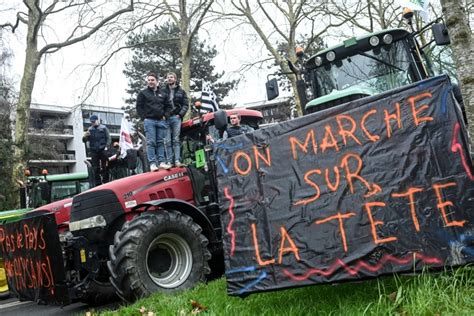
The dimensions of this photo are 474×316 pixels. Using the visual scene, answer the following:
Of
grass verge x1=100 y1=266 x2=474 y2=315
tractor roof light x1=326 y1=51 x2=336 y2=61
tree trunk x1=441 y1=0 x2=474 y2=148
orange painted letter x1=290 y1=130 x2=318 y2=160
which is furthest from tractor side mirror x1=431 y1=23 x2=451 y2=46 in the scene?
grass verge x1=100 y1=266 x2=474 y2=315

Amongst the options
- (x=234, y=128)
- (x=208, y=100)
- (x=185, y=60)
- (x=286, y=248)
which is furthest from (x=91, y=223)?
(x=185, y=60)

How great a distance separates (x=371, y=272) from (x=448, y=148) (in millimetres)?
1039

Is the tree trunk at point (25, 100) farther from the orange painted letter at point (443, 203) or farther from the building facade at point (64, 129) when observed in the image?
the building facade at point (64, 129)

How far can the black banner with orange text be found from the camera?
18.5 feet

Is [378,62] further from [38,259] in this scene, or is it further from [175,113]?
[38,259]

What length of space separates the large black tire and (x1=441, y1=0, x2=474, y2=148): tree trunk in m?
3.78

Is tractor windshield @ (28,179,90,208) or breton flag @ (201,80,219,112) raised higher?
breton flag @ (201,80,219,112)

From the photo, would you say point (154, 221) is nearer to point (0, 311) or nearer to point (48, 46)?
point (0, 311)

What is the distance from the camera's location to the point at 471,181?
3393mm

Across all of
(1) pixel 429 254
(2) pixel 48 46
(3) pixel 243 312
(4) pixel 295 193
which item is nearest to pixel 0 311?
(3) pixel 243 312

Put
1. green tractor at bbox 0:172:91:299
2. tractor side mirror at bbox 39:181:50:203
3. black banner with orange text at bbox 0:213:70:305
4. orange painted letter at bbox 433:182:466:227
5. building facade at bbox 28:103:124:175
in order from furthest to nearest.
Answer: building facade at bbox 28:103:124:175, green tractor at bbox 0:172:91:299, tractor side mirror at bbox 39:181:50:203, black banner with orange text at bbox 0:213:70:305, orange painted letter at bbox 433:182:466:227

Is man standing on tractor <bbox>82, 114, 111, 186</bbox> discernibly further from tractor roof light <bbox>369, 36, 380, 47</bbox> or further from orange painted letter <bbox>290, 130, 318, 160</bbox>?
orange painted letter <bbox>290, 130, 318, 160</bbox>

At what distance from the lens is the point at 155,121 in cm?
768

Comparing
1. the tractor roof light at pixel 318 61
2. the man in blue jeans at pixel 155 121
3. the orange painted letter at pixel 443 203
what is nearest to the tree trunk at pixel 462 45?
the orange painted letter at pixel 443 203
